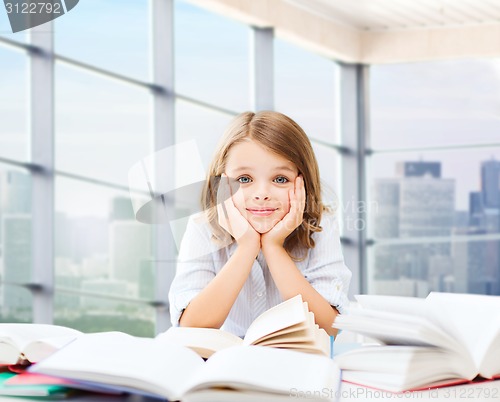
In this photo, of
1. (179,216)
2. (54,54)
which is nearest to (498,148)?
(54,54)

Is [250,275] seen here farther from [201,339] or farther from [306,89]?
[306,89]

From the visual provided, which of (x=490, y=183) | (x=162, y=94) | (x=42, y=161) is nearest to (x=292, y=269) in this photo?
(x=42, y=161)

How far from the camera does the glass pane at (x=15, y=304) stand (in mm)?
4434

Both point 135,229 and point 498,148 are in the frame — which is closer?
point 135,229

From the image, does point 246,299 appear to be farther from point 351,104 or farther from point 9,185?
point 351,104

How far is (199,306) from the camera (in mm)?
1742

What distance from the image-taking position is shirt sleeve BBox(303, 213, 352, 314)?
71.5 inches

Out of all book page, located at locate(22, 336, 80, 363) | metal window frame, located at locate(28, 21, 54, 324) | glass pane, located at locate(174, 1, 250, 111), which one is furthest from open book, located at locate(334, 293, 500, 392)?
glass pane, located at locate(174, 1, 250, 111)

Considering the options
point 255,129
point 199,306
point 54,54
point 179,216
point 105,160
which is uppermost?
point 54,54

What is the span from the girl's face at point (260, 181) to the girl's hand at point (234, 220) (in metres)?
0.01

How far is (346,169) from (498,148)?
1.39 metres

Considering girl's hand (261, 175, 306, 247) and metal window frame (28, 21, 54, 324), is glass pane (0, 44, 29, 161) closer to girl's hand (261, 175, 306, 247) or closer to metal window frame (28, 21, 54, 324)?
metal window frame (28, 21, 54, 324)

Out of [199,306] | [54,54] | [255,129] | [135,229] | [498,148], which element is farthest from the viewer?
[498,148]

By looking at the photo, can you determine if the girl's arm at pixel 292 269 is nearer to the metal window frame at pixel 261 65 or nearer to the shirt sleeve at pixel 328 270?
the shirt sleeve at pixel 328 270
